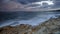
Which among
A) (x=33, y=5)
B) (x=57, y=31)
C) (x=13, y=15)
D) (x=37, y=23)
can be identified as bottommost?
(x=57, y=31)

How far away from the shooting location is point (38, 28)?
70.3 inches

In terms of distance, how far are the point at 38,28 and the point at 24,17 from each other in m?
0.29

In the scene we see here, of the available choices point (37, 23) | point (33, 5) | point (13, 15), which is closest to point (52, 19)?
point (37, 23)

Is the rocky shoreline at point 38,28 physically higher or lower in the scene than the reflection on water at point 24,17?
lower

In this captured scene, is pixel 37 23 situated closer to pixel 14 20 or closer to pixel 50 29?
pixel 50 29

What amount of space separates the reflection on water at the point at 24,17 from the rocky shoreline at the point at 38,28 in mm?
64

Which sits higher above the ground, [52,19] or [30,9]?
[30,9]

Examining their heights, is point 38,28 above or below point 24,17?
below

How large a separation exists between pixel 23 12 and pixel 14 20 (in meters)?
0.19

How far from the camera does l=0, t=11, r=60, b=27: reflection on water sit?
1.83m

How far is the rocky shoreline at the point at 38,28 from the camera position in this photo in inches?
70.1

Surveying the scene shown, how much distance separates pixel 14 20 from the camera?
6.04 feet

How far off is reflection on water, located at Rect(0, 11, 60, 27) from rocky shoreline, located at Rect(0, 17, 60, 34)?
6cm

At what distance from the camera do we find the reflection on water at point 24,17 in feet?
5.99
